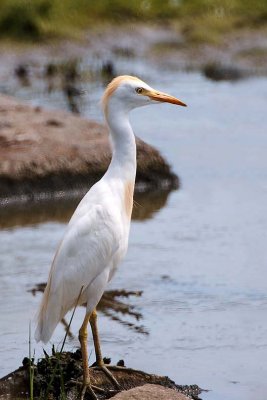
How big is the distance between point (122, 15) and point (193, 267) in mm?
10803

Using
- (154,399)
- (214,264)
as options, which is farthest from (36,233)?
(154,399)

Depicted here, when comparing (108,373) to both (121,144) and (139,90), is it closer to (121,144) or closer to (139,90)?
(121,144)

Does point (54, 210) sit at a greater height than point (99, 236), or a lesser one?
lesser

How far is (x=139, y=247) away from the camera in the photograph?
8953 millimetres

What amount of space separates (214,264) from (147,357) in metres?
1.79

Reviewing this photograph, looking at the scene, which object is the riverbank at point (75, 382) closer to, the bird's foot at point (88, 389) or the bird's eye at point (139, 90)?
the bird's foot at point (88, 389)

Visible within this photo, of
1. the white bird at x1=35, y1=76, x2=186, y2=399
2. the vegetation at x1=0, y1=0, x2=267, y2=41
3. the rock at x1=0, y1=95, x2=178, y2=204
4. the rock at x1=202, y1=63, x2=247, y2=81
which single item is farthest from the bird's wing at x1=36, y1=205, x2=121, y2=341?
the vegetation at x1=0, y1=0, x2=267, y2=41

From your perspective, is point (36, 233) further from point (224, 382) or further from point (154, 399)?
point (154, 399)

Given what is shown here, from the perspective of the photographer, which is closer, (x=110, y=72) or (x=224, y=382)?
(x=224, y=382)

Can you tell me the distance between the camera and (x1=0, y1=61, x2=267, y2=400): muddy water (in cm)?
669

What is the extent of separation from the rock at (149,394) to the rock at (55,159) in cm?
486

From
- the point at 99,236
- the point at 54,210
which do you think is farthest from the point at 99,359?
Result: the point at 54,210

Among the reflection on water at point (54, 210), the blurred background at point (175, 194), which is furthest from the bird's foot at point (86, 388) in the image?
the reflection on water at point (54, 210)

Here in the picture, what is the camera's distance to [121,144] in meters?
6.29
